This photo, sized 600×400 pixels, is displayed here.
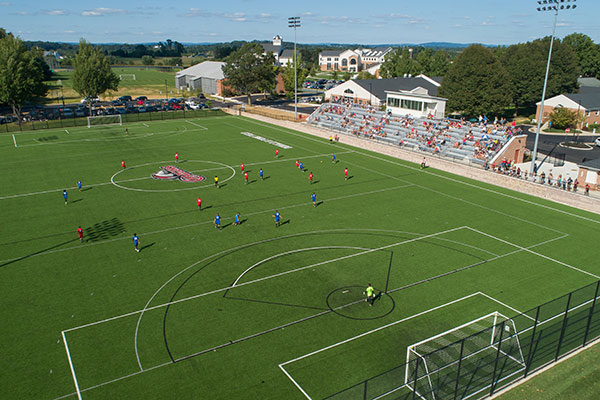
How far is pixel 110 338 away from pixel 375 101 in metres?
83.0

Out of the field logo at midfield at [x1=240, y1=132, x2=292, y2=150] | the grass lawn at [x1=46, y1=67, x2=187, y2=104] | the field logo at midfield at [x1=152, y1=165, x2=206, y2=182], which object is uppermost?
the grass lawn at [x1=46, y1=67, x2=187, y2=104]

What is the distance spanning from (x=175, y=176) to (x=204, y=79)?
85779 millimetres

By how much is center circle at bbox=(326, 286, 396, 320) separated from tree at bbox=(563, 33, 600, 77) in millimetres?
116733

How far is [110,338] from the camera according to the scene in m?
21.9

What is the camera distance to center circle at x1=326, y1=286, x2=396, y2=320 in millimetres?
24234

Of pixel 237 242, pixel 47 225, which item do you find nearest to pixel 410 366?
pixel 237 242

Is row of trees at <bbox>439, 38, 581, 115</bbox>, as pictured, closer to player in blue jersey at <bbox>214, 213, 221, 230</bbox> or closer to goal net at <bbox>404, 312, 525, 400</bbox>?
player in blue jersey at <bbox>214, 213, 221, 230</bbox>

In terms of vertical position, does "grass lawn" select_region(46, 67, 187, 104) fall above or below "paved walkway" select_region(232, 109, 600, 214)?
above

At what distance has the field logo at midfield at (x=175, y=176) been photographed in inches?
1918

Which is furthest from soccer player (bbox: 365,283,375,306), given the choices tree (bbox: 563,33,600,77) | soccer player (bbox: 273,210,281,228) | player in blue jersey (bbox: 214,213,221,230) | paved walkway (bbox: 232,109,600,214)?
tree (bbox: 563,33,600,77)

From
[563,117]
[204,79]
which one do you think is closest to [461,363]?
[563,117]

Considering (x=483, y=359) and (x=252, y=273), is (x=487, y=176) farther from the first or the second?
(x=483, y=359)

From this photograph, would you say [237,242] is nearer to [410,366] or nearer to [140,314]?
[140,314]

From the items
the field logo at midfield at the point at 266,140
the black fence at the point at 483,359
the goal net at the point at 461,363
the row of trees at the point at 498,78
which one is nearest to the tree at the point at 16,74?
the field logo at midfield at the point at 266,140
